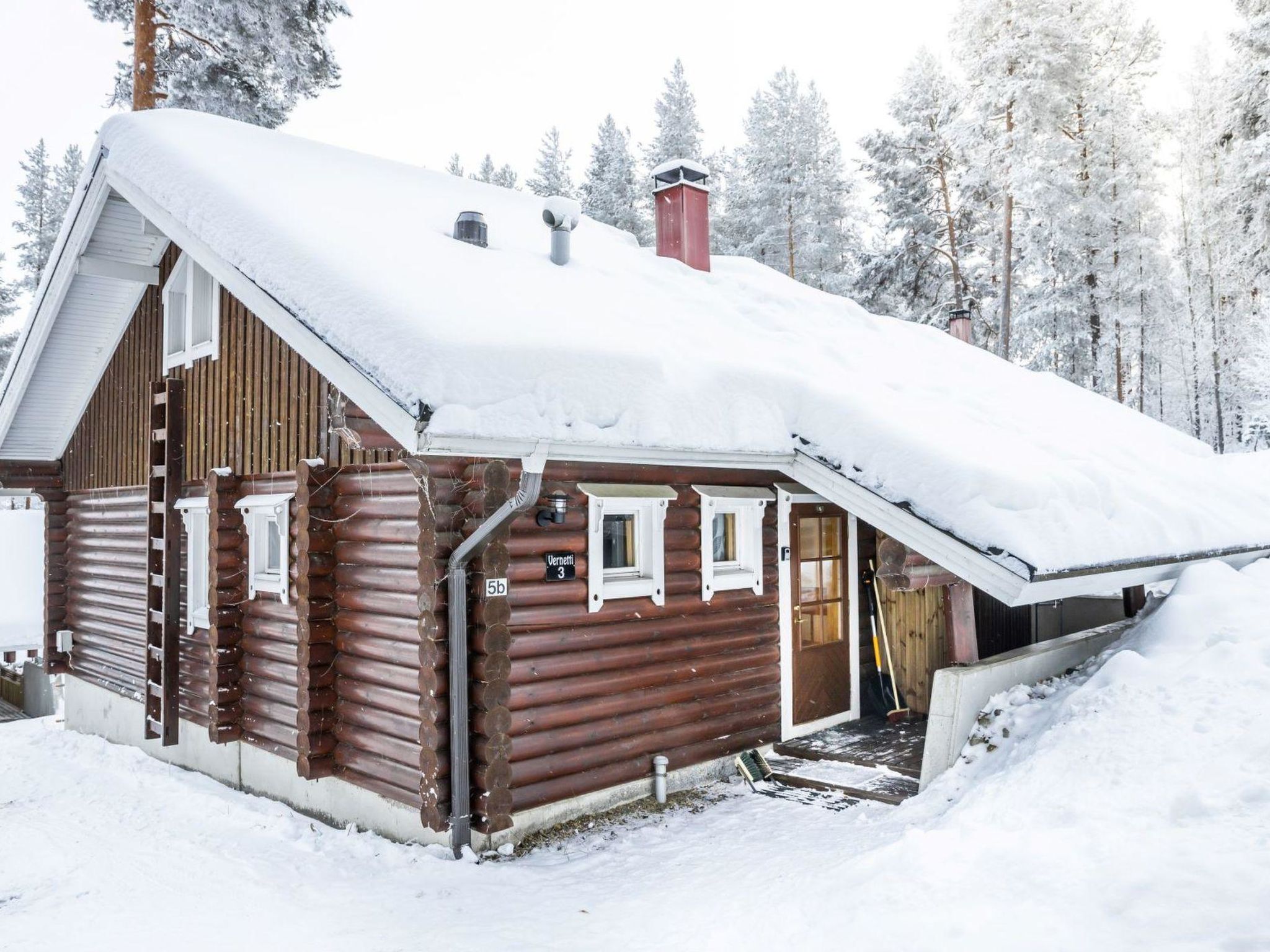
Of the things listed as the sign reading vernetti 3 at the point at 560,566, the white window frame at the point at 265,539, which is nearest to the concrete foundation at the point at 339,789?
the white window frame at the point at 265,539

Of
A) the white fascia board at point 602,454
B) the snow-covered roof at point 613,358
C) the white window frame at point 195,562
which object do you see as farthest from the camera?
the white window frame at point 195,562

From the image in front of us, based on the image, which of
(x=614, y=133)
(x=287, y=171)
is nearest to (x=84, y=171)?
(x=287, y=171)

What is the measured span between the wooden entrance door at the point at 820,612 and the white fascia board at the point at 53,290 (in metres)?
7.41

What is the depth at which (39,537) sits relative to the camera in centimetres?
2331

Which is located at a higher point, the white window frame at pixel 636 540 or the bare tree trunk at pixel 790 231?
the bare tree trunk at pixel 790 231

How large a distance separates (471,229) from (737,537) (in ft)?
12.5

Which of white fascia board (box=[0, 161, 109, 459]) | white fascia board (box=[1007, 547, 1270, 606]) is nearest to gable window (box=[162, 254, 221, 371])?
white fascia board (box=[0, 161, 109, 459])

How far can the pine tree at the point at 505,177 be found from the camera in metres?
41.3

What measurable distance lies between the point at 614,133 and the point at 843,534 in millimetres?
25264

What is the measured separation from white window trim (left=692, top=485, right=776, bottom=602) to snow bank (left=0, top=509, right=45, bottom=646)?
51.0 feet

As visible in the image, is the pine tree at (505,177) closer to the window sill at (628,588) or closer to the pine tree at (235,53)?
the pine tree at (235,53)

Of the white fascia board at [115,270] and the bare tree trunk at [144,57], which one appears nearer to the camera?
the white fascia board at [115,270]

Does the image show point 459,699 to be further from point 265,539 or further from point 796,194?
point 796,194

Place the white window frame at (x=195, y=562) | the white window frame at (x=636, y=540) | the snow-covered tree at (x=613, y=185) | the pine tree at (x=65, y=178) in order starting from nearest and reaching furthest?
1. the white window frame at (x=636, y=540)
2. the white window frame at (x=195, y=562)
3. the snow-covered tree at (x=613, y=185)
4. the pine tree at (x=65, y=178)
